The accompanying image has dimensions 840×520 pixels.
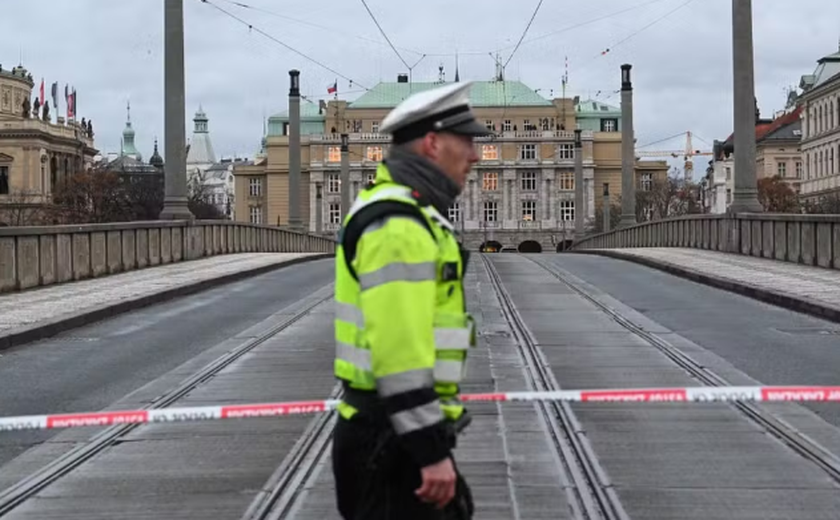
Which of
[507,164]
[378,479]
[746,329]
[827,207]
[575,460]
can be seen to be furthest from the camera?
[507,164]

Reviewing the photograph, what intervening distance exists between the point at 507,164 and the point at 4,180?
5480cm

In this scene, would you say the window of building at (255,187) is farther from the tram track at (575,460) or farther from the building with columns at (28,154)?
the tram track at (575,460)

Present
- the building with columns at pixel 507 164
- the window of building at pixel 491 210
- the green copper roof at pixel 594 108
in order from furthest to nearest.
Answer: the green copper roof at pixel 594 108 → the window of building at pixel 491 210 → the building with columns at pixel 507 164

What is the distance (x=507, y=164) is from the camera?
426 ft

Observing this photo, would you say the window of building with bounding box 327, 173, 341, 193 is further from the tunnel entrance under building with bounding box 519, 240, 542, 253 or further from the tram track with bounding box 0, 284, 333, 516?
the tram track with bounding box 0, 284, 333, 516

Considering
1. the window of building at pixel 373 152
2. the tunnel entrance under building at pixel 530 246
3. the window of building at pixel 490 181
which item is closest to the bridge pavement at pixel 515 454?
the window of building at pixel 373 152

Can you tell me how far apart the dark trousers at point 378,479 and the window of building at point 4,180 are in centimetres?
12177

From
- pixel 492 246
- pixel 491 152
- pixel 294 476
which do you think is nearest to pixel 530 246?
pixel 492 246

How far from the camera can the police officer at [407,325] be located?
321 cm

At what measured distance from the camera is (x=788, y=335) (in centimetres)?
1372

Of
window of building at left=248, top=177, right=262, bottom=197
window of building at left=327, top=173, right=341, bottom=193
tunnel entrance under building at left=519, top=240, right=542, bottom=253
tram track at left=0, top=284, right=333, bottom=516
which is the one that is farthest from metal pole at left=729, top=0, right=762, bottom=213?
window of building at left=248, top=177, right=262, bottom=197

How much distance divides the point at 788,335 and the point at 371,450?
37.0 feet

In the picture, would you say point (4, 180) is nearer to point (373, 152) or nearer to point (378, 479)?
point (373, 152)

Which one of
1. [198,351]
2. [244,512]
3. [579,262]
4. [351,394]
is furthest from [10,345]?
[579,262]
